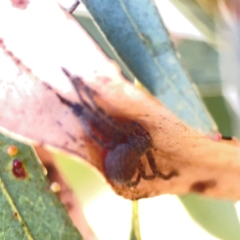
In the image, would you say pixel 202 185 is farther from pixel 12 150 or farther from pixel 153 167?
pixel 12 150

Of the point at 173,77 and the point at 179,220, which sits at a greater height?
the point at 173,77

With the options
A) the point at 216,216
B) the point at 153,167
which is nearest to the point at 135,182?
the point at 153,167

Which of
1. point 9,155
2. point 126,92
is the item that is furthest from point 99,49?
point 9,155

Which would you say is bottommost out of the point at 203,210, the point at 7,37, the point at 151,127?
the point at 203,210

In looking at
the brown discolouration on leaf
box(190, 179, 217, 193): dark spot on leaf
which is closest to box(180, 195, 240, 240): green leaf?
box(190, 179, 217, 193): dark spot on leaf

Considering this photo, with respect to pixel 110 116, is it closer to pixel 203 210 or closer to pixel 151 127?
pixel 151 127

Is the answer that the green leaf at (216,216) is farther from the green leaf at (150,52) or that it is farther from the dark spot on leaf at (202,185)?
the green leaf at (150,52)
